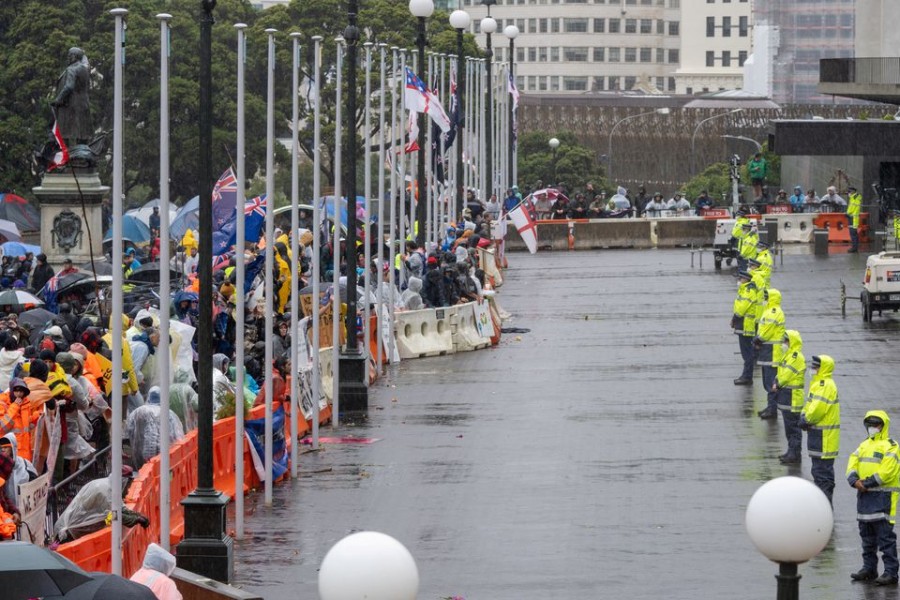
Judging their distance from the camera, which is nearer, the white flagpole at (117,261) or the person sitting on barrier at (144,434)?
the white flagpole at (117,261)

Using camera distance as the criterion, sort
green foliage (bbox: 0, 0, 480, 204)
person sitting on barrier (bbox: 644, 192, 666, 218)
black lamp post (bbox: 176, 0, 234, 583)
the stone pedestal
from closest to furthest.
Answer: black lamp post (bbox: 176, 0, 234, 583), the stone pedestal, green foliage (bbox: 0, 0, 480, 204), person sitting on barrier (bbox: 644, 192, 666, 218)

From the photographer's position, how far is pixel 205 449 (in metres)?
17.7

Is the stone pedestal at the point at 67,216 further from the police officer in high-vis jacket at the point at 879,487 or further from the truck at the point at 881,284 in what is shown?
the police officer in high-vis jacket at the point at 879,487

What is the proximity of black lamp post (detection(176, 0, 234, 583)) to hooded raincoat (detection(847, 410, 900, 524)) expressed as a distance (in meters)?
5.64

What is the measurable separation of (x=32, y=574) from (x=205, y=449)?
21.8 feet

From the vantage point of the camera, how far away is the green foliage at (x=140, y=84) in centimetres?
5934

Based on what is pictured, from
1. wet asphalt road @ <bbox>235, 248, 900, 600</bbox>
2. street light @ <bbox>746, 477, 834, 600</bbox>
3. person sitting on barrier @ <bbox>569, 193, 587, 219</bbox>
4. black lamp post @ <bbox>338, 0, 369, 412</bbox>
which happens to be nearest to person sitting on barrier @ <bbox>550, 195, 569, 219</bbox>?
person sitting on barrier @ <bbox>569, 193, 587, 219</bbox>

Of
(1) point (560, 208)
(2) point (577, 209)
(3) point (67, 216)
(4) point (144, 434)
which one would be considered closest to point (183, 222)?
(3) point (67, 216)

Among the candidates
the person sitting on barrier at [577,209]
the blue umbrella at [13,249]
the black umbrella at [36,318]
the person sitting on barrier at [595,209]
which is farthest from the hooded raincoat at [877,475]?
the person sitting on barrier at [595,209]

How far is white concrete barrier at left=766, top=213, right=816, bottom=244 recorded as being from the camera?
190 feet

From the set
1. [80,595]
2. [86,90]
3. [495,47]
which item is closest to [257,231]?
[86,90]

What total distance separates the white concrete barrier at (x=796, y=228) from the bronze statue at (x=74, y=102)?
25762 mm

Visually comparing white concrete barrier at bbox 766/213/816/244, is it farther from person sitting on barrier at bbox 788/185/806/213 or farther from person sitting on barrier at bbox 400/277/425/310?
person sitting on barrier at bbox 400/277/425/310

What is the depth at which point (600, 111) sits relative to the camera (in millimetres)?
109062
